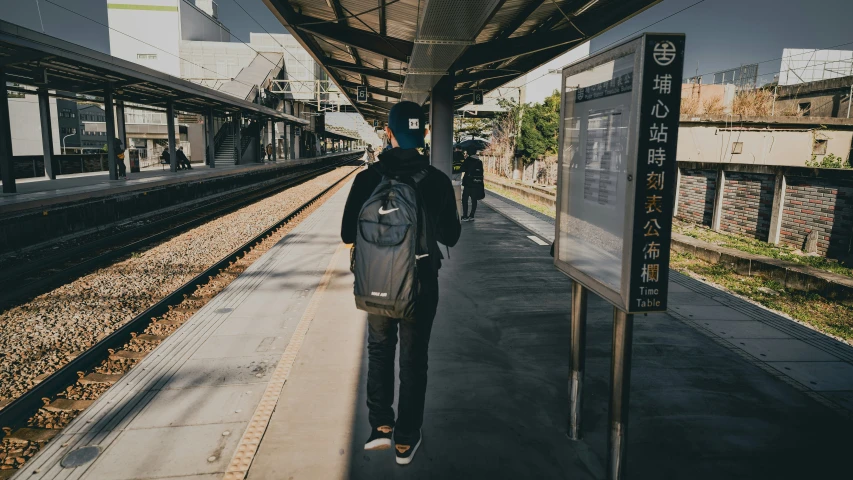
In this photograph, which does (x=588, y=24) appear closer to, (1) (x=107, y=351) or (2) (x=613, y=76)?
(2) (x=613, y=76)

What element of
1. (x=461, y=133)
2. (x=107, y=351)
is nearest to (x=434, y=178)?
(x=107, y=351)

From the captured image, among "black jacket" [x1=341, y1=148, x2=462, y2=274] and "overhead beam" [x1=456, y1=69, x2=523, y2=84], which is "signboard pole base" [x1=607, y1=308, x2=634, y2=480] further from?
"overhead beam" [x1=456, y1=69, x2=523, y2=84]

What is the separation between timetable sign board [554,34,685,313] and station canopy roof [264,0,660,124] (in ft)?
→ 12.4

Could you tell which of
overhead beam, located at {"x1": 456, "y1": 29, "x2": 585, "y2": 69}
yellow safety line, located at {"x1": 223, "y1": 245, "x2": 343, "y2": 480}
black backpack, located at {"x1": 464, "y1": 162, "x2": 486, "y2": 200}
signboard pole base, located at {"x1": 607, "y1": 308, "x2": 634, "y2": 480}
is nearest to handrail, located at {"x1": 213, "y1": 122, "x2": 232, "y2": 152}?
black backpack, located at {"x1": 464, "y1": 162, "x2": 486, "y2": 200}

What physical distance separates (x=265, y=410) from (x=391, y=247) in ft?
5.52

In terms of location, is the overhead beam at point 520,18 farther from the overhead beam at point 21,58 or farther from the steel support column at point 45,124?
the steel support column at point 45,124

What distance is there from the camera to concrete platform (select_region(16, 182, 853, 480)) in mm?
2965

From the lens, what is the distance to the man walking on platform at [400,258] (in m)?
2.69

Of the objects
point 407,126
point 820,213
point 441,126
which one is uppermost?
point 441,126

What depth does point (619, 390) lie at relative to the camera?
8.45 ft

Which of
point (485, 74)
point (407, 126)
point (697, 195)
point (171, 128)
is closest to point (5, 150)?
point (171, 128)

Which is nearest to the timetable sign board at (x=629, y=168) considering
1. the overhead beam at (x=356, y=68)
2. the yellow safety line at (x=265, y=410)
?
the yellow safety line at (x=265, y=410)

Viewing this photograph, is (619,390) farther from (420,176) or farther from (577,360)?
(420,176)

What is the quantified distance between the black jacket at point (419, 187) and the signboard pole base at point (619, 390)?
1.00 m
